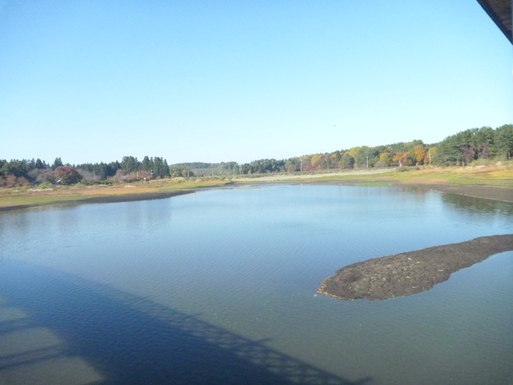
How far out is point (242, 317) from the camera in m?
7.86

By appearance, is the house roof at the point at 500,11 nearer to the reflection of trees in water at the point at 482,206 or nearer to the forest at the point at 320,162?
the reflection of trees in water at the point at 482,206

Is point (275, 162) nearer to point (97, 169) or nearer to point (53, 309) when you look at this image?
point (97, 169)

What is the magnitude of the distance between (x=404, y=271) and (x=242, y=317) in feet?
13.9

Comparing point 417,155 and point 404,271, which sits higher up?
point 417,155

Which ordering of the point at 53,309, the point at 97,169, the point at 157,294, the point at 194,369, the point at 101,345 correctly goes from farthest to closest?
the point at 97,169 → the point at 157,294 → the point at 53,309 → the point at 101,345 → the point at 194,369

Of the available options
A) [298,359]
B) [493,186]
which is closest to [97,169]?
[493,186]

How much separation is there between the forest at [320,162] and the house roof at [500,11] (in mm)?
51777

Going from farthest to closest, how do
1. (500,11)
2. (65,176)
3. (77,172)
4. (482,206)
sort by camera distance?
(77,172), (65,176), (482,206), (500,11)

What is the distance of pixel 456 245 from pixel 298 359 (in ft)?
27.7

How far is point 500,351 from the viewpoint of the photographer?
6.12 metres

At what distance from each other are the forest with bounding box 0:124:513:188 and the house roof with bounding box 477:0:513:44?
170 feet

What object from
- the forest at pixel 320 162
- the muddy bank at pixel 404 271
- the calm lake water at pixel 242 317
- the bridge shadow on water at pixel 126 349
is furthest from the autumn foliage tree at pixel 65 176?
the muddy bank at pixel 404 271

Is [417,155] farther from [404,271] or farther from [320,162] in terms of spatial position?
[404,271]

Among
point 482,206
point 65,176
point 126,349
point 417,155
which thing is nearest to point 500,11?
point 126,349
